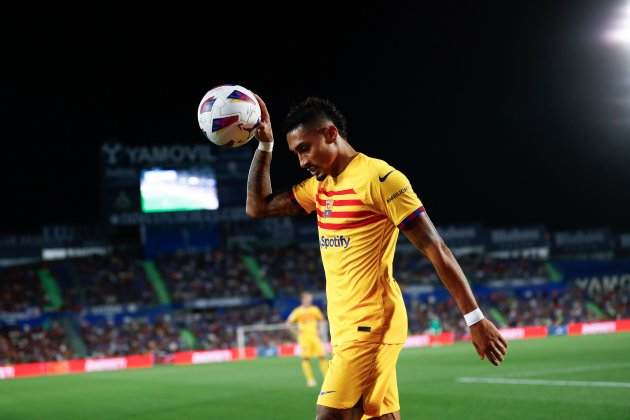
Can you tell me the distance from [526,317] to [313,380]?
31444 millimetres

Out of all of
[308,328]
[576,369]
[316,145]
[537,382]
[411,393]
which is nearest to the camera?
[316,145]

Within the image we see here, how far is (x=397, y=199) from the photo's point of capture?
16.1 feet

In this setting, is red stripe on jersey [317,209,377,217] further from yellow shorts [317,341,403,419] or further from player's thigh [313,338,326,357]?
player's thigh [313,338,326,357]

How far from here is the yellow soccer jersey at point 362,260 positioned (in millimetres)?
5141

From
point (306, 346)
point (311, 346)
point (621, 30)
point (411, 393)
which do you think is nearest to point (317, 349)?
point (311, 346)

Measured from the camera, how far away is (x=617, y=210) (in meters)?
73.9

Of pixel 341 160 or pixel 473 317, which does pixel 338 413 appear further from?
pixel 341 160

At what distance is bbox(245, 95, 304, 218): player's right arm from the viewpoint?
5.92 metres

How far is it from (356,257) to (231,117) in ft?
5.20

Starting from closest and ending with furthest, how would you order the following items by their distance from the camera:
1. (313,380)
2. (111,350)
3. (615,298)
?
(313,380), (111,350), (615,298)

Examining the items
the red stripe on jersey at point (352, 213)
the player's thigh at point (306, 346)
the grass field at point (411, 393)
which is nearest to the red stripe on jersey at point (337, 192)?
the red stripe on jersey at point (352, 213)

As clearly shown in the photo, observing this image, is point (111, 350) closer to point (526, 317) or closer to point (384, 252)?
point (526, 317)

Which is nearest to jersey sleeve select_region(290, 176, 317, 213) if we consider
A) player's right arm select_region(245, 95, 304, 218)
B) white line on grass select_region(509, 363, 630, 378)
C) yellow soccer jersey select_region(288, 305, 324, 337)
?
player's right arm select_region(245, 95, 304, 218)

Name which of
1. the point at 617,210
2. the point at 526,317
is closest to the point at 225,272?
the point at 526,317
